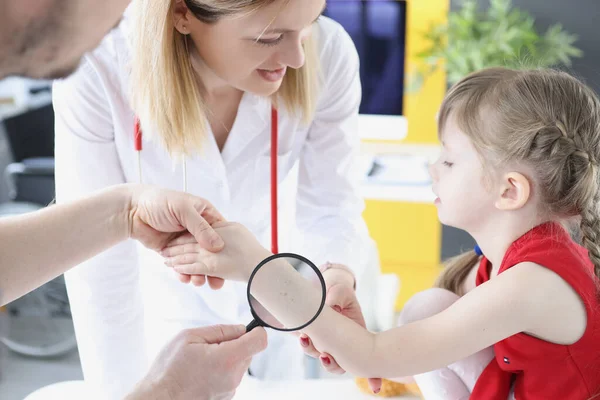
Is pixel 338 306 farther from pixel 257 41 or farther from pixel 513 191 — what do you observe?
pixel 257 41

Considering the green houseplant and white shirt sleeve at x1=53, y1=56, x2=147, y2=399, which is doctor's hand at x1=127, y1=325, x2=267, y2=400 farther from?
the green houseplant

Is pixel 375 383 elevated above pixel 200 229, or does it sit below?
below

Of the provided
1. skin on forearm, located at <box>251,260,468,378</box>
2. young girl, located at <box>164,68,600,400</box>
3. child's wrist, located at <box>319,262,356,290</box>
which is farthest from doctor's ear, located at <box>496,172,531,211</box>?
child's wrist, located at <box>319,262,356,290</box>

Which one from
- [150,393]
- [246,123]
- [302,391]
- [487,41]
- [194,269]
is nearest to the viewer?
[150,393]

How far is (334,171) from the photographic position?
1620 mm

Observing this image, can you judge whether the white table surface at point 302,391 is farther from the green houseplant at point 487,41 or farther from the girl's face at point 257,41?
the green houseplant at point 487,41

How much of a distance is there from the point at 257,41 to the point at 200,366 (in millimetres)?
568

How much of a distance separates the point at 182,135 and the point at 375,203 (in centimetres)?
246

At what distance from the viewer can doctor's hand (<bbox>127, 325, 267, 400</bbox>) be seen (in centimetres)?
100

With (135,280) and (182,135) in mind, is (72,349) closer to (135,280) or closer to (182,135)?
(135,280)

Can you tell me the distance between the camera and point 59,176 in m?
1.39

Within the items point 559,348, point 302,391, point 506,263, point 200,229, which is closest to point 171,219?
point 200,229

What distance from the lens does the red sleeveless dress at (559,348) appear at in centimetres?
114

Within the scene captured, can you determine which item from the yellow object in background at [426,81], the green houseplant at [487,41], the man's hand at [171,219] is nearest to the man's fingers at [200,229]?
the man's hand at [171,219]
